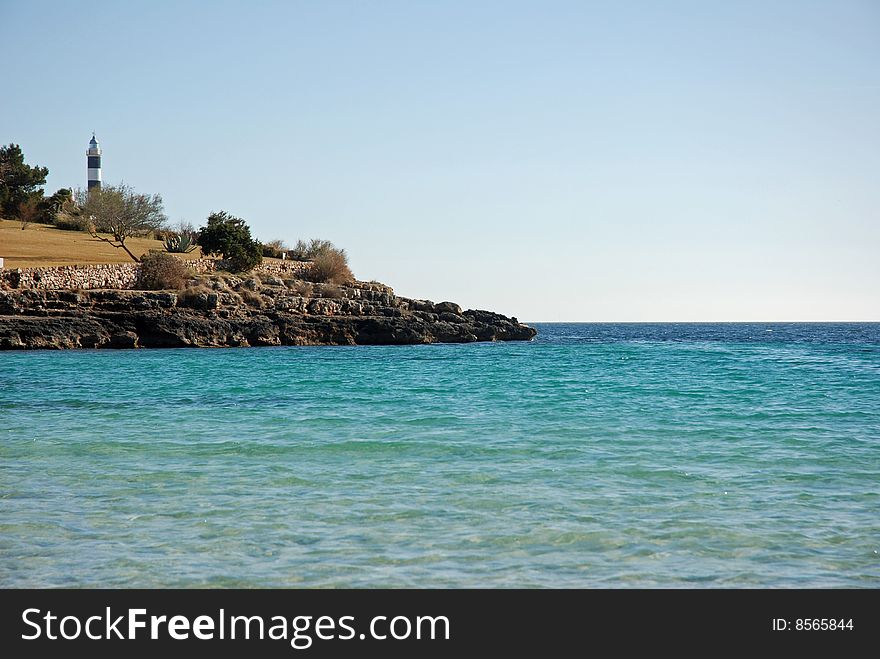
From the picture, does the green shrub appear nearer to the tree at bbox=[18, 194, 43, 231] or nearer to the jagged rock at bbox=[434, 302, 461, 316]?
the tree at bbox=[18, 194, 43, 231]

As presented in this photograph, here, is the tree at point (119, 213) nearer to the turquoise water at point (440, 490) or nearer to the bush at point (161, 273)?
the bush at point (161, 273)

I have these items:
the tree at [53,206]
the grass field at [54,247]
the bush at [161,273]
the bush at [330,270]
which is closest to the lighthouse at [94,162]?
the tree at [53,206]

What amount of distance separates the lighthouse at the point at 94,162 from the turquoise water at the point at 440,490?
269ft

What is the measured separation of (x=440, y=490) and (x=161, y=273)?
151 ft

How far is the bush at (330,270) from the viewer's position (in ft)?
213

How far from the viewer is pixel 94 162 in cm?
9638

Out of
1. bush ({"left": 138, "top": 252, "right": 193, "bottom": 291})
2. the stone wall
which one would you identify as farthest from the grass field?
bush ({"left": 138, "top": 252, "right": 193, "bottom": 291})

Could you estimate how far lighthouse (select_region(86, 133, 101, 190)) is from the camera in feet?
313

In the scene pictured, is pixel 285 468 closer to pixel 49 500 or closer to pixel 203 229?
pixel 49 500

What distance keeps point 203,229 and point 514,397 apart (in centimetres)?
4655

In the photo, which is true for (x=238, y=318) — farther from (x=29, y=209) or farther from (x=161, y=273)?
(x=29, y=209)

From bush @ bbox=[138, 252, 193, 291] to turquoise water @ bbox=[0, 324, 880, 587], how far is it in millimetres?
32082
